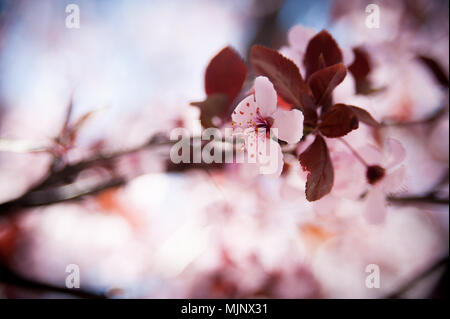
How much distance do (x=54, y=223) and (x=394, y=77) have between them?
1.40 metres

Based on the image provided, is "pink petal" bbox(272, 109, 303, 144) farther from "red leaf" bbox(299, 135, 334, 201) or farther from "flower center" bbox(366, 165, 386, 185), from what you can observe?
"flower center" bbox(366, 165, 386, 185)

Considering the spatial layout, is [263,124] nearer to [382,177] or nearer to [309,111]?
[309,111]

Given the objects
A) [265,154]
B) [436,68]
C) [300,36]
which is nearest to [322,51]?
[300,36]

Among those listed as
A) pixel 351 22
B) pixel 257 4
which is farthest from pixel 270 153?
pixel 351 22

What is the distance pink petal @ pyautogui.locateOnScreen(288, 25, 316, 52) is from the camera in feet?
1.22

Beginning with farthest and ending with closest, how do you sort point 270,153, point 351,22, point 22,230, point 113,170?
point 351,22 → point 22,230 → point 113,170 → point 270,153

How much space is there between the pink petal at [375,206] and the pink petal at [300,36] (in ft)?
0.70

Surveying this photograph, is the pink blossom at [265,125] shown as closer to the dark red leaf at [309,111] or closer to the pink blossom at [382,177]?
the dark red leaf at [309,111]

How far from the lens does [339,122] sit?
0.94ft

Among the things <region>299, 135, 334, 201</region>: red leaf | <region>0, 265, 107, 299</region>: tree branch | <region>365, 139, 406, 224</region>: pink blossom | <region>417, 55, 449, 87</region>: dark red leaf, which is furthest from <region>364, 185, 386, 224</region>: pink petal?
<region>0, 265, 107, 299</region>: tree branch

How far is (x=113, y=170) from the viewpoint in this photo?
718 mm

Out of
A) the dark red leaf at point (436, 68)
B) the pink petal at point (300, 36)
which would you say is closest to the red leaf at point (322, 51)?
the pink petal at point (300, 36)

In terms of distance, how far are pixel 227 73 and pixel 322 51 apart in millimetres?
115
